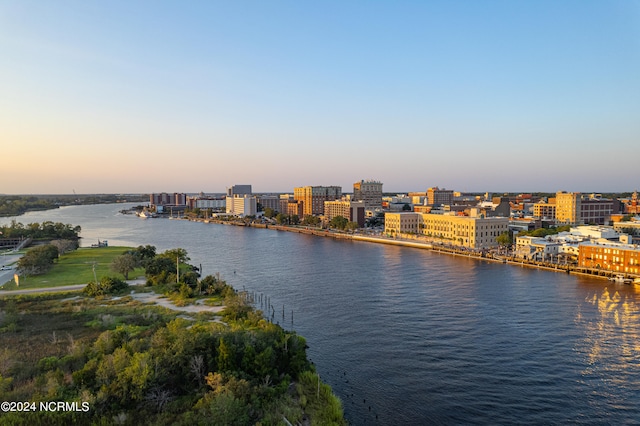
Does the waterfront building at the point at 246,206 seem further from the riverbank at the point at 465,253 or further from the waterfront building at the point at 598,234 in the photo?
the waterfront building at the point at 598,234

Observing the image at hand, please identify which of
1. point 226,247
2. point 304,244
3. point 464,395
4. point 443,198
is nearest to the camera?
point 464,395

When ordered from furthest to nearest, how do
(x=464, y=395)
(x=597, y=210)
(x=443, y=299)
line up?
(x=597, y=210) < (x=443, y=299) < (x=464, y=395)

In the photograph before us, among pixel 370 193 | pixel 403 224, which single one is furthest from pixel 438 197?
pixel 403 224

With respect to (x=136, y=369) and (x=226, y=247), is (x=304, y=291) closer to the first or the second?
(x=136, y=369)

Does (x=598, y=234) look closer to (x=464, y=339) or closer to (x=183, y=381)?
(x=464, y=339)

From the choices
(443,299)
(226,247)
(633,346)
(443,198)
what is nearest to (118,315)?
(443,299)

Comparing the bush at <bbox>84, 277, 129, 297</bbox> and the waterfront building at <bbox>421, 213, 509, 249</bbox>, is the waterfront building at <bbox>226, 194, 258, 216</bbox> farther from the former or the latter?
the bush at <bbox>84, 277, 129, 297</bbox>

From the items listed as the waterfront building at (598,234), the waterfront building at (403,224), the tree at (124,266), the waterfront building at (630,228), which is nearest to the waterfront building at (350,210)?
the waterfront building at (403,224)
